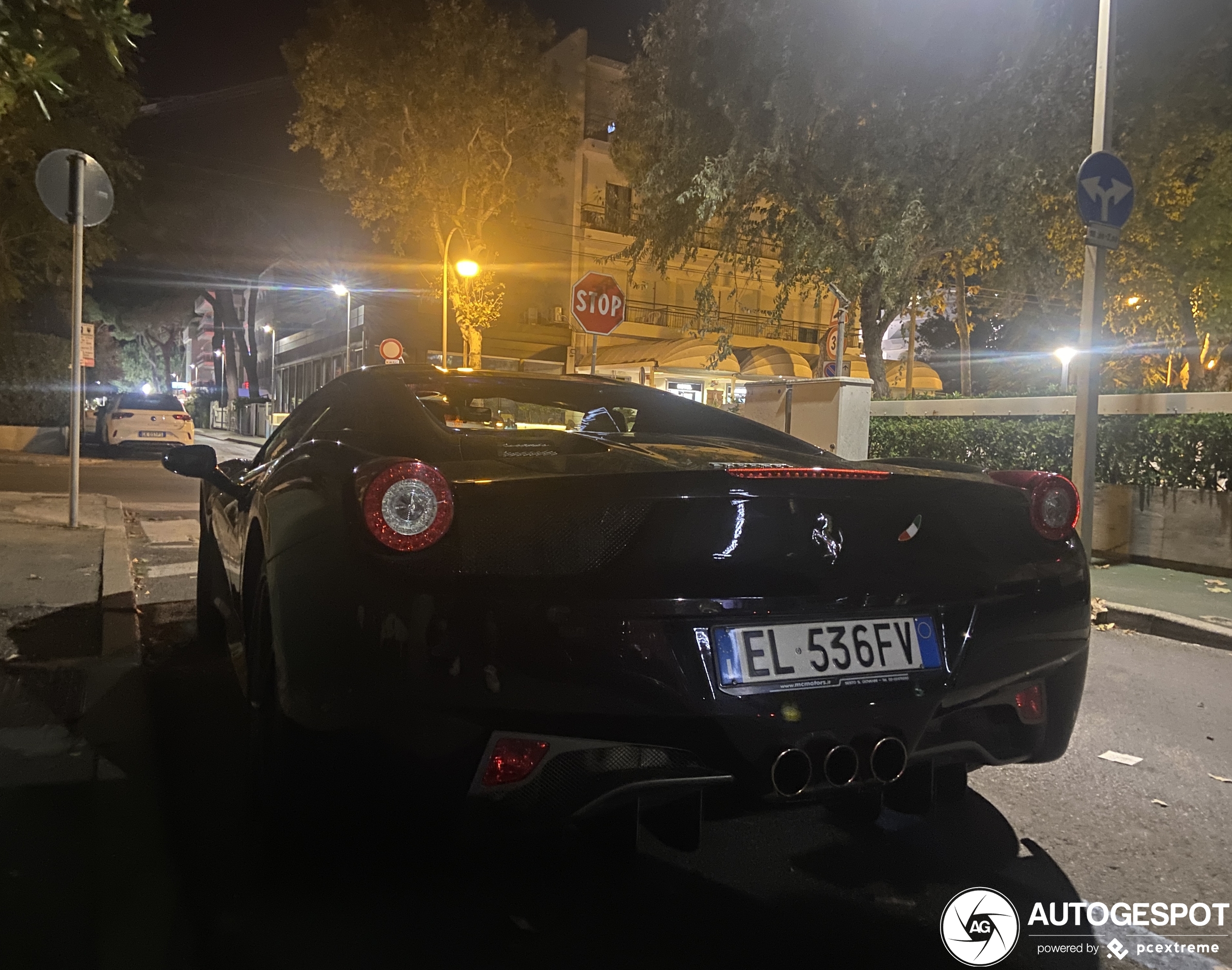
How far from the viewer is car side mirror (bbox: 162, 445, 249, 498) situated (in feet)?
12.4

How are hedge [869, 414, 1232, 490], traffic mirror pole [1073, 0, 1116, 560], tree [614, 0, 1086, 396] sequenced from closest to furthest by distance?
traffic mirror pole [1073, 0, 1116, 560], hedge [869, 414, 1232, 490], tree [614, 0, 1086, 396]

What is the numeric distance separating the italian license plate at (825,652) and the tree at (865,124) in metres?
11.0

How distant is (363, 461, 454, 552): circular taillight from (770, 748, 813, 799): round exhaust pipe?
0.86m

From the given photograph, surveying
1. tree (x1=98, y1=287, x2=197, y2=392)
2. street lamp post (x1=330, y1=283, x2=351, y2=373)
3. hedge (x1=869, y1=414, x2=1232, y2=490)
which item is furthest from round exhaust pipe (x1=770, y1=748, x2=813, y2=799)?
tree (x1=98, y1=287, x2=197, y2=392)

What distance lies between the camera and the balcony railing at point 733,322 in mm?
35156

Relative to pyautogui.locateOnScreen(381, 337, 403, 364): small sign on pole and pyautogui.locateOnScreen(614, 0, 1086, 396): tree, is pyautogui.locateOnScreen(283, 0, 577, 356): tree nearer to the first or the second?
pyautogui.locateOnScreen(381, 337, 403, 364): small sign on pole

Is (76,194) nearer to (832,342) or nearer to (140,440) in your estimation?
(832,342)

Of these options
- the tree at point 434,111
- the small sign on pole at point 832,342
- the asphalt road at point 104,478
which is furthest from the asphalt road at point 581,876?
the tree at point 434,111

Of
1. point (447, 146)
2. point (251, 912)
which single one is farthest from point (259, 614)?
point (447, 146)

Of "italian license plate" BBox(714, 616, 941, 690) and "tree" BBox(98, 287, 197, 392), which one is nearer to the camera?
"italian license plate" BBox(714, 616, 941, 690)

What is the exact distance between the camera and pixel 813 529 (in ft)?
7.14

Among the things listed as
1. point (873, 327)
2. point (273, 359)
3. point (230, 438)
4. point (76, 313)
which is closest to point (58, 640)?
point (76, 313)

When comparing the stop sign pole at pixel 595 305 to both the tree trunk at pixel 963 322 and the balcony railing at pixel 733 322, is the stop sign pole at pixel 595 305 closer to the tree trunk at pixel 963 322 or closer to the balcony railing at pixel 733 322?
the tree trunk at pixel 963 322

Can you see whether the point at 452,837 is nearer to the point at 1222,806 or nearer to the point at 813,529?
the point at 813,529
